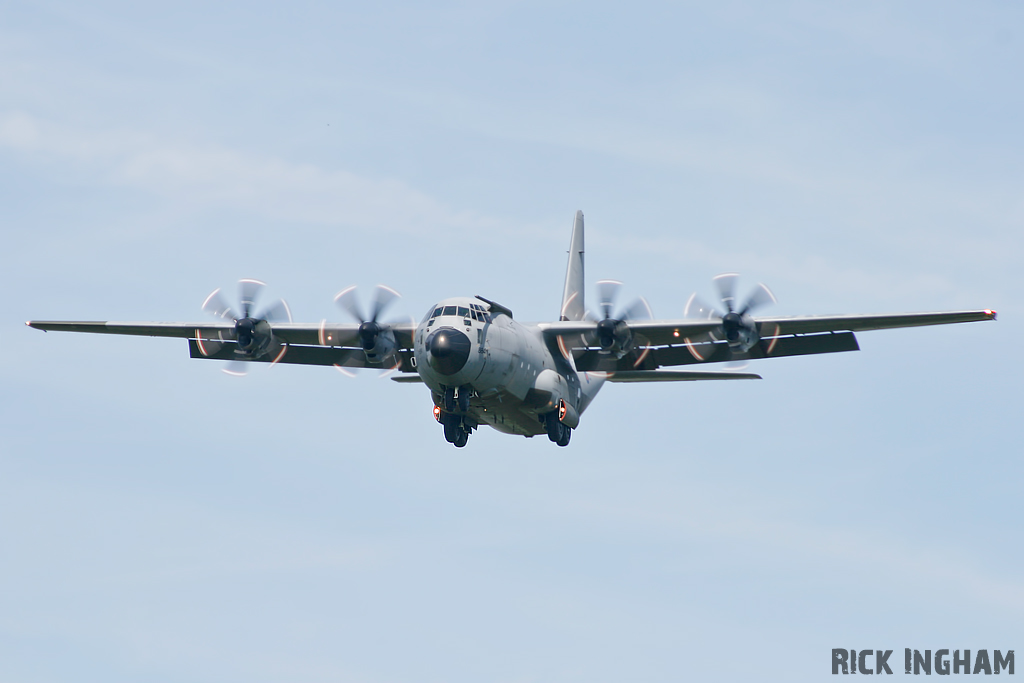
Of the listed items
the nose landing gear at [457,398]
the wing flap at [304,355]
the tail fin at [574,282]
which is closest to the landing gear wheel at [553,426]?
the nose landing gear at [457,398]

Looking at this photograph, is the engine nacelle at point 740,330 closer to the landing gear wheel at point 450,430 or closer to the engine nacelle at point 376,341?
the landing gear wheel at point 450,430

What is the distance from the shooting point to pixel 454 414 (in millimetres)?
31891

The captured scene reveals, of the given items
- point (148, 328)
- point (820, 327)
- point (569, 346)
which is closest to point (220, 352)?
point (148, 328)

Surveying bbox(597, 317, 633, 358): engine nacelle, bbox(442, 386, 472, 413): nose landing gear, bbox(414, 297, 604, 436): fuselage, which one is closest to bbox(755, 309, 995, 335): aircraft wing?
bbox(597, 317, 633, 358): engine nacelle

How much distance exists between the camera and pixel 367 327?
108 ft

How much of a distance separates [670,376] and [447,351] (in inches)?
359

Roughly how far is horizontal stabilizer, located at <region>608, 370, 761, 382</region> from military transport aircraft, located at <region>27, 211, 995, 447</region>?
4 cm

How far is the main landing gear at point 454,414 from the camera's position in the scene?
30094 millimetres

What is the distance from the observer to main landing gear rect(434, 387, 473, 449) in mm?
30094

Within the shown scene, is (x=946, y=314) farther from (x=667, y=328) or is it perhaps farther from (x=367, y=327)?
(x=367, y=327)

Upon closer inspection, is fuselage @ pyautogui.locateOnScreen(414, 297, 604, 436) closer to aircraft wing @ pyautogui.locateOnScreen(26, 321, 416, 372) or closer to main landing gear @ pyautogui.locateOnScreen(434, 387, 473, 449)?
main landing gear @ pyautogui.locateOnScreen(434, 387, 473, 449)

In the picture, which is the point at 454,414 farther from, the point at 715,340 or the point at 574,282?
the point at 574,282

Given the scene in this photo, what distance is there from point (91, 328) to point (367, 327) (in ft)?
37.4

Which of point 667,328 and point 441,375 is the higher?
point 667,328
